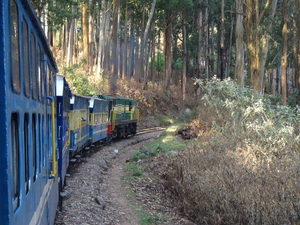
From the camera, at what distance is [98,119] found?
18.9 m

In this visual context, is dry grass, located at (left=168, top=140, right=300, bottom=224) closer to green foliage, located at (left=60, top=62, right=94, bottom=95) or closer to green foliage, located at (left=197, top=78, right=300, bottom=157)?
green foliage, located at (left=197, top=78, right=300, bottom=157)

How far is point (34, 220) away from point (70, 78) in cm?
2449

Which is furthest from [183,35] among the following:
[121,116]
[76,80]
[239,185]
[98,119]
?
[239,185]

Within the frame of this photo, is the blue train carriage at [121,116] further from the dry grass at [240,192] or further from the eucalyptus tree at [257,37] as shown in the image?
the dry grass at [240,192]

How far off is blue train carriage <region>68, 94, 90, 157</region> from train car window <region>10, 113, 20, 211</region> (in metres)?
8.37

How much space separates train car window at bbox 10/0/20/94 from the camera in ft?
8.55

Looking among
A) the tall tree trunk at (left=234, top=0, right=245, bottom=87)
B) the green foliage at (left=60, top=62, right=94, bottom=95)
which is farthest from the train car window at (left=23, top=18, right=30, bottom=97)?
the green foliage at (left=60, top=62, right=94, bottom=95)

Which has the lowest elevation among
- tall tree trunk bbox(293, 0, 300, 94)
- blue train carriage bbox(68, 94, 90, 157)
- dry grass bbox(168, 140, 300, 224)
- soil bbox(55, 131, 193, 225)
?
soil bbox(55, 131, 193, 225)

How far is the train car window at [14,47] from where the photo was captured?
261 cm

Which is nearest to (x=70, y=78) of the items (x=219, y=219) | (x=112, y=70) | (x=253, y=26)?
(x=112, y=70)

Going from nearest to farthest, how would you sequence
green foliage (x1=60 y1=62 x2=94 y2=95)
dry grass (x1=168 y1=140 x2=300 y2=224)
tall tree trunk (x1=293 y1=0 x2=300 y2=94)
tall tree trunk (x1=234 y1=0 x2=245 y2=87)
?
dry grass (x1=168 y1=140 x2=300 y2=224) < tall tree trunk (x1=234 y1=0 x2=245 y2=87) < tall tree trunk (x1=293 y1=0 x2=300 y2=94) < green foliage (x1=60 y1=62 x2=94 y2=95)

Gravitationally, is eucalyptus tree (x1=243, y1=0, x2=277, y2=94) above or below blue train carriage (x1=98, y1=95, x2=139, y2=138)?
above

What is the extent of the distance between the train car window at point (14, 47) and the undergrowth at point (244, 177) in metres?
5.40

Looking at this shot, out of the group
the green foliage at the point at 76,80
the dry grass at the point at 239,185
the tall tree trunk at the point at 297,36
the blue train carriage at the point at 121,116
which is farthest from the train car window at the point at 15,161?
the green foliage at the point at 76,80
